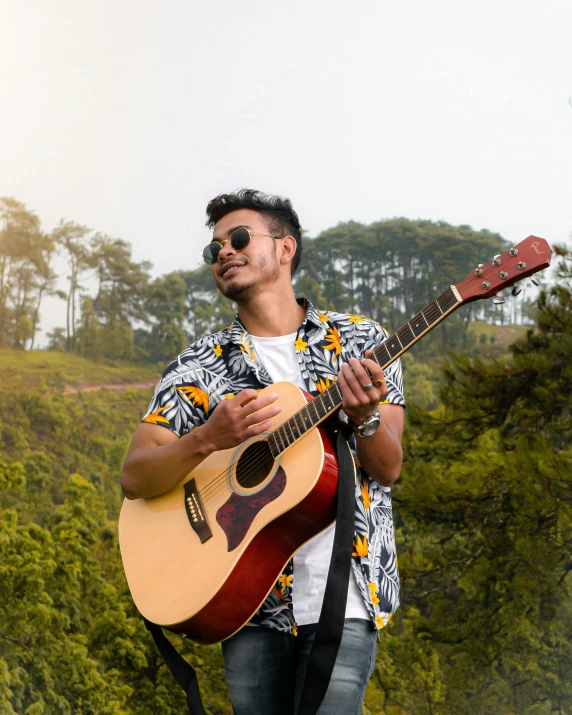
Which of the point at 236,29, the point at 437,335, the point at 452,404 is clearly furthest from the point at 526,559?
the point at 236,29

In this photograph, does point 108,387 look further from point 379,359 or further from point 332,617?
point 332,617

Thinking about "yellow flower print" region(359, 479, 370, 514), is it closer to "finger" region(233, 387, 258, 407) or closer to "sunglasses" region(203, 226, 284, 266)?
"finger" region(233, 387, 258, 407)

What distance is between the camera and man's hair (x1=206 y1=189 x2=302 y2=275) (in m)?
2.19

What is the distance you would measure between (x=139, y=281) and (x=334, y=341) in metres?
5.07

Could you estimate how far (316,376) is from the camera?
1.89m

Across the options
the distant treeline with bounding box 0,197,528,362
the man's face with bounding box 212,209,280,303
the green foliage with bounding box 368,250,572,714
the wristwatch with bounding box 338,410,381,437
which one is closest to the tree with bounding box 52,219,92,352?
the distant treeline with bounding box 0,197,528,362

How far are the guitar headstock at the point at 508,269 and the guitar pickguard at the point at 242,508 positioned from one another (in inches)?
22.2

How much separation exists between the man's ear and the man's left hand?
663mm

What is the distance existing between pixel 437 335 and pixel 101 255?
287 cm

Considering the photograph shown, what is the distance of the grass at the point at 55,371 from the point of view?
21.5 feet

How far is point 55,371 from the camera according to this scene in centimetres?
666

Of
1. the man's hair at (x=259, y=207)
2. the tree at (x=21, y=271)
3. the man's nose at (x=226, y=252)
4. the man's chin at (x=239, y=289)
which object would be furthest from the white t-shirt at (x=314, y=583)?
the tree at (x=21, y=271)

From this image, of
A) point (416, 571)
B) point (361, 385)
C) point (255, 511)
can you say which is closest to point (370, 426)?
point (361, 385)

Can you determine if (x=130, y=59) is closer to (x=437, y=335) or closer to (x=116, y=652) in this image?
(x=437, y=335)
